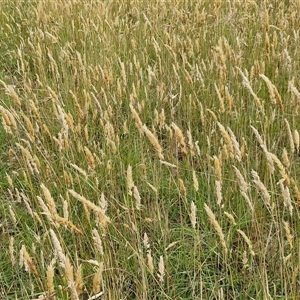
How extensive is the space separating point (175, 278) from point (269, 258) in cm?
33

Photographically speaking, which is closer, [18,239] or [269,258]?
[269,258]

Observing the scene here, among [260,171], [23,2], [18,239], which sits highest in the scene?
[23,2]

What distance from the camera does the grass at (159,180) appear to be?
4.17 ft

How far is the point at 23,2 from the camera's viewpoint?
14.5 ft

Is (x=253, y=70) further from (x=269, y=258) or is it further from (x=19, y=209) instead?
(x=19, y=209)

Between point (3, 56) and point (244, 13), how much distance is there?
189cm

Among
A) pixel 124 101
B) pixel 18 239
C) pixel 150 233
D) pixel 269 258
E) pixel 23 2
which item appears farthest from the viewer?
pixel 23 2

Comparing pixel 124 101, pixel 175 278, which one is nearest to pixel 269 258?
pixel 175 278

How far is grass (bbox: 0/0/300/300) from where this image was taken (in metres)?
1.27

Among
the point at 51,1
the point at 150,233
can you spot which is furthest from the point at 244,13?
the point at 150,233

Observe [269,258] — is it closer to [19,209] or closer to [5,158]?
[19,209]

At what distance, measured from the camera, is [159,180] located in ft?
6.21

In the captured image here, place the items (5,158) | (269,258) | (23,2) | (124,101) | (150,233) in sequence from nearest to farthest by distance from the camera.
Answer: (269,258)
(150,233)
(5,158)
(124,101)
(23,2)

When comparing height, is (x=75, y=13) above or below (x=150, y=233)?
above
